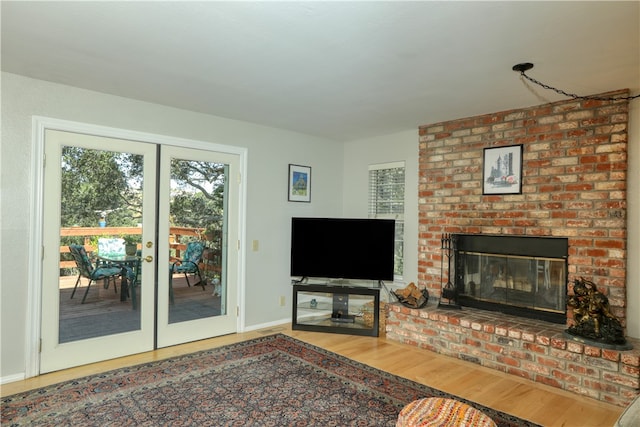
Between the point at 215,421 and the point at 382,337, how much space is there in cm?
227

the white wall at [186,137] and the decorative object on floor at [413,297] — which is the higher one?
the white wall at [186,137]

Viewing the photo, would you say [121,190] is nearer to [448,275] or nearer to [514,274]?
[448,275]

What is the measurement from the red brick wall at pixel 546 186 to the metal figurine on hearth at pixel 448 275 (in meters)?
0.07

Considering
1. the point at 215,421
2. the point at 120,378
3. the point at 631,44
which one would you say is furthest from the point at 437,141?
the point at 120,378

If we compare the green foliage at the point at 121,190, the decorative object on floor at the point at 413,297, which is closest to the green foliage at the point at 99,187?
the green foliage at the point at 121,190

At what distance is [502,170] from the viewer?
3822mm

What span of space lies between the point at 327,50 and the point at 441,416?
85.0 inches

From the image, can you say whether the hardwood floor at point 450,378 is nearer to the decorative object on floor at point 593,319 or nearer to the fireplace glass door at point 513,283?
the decorative object on floor at point 593,319

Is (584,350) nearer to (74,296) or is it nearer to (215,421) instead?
(215,421)

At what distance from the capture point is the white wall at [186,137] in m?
2.99

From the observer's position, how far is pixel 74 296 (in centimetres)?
331

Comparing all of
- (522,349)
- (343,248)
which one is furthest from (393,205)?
(522,349)

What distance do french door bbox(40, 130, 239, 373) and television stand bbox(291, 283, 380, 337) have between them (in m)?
0.81

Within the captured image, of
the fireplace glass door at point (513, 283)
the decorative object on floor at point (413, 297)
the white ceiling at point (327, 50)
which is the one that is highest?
the white ceiling at point (327, 50)
